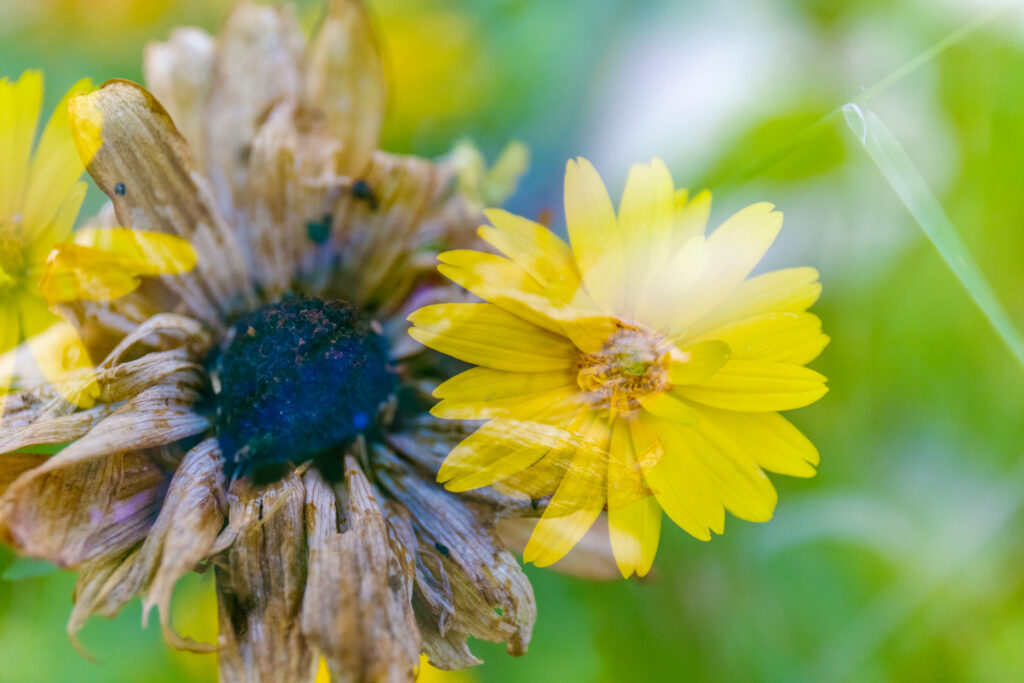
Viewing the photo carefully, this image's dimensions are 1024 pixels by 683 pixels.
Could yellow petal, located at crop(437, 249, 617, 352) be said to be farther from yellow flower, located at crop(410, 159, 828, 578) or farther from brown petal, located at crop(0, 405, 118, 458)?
brown petal, located at crop(0, 405, 118, 458)

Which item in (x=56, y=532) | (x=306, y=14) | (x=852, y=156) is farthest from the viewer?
(x=306, y=14)

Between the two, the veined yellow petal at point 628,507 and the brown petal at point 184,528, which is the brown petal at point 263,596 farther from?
the veined yellow petal at point 628,507

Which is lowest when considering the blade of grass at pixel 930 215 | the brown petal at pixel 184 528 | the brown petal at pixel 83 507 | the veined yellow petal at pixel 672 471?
the brown petal at pixel 83 507

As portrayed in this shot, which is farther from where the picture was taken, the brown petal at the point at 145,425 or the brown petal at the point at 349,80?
the brown petal at the point at 349,80

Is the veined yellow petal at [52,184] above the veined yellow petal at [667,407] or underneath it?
underneath

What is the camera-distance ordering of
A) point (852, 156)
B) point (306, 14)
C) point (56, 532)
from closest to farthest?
point (56, 532) → point (852, 156) → point (306, 14)

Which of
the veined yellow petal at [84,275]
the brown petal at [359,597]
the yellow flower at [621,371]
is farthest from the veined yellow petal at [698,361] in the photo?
the veined yellow petal at [84,275]

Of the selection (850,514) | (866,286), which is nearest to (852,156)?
(866,286)

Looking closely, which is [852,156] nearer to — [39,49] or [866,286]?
[866,286]
